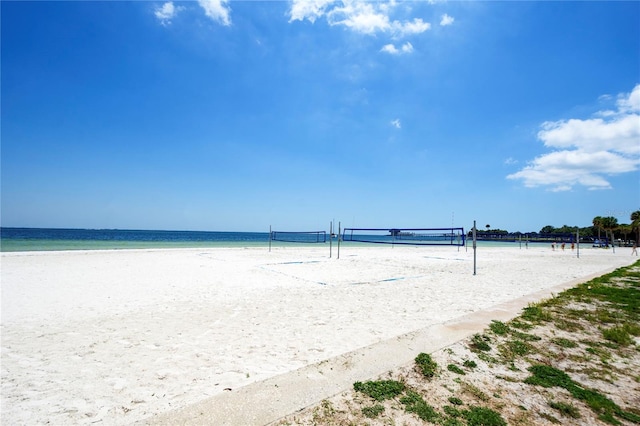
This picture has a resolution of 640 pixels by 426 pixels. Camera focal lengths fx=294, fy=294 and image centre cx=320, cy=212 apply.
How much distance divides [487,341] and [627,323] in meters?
2.95

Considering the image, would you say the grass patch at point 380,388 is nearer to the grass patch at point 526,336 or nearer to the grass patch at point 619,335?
the grass patch at point 526,336

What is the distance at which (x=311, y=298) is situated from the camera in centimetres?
671

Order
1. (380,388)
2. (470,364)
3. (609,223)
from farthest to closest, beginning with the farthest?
(609,223), (470,364), (380,388)

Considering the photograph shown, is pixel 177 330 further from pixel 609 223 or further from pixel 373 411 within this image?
pixel 609 223

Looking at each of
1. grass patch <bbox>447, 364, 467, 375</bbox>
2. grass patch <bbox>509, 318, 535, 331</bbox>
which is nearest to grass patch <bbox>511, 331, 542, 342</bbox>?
grass patch <bbox>509, 318, 535, 331</bbox>

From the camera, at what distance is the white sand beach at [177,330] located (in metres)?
2.70

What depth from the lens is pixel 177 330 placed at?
450 cm

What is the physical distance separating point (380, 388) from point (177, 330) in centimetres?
329

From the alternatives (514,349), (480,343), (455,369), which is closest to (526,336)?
(514,349)

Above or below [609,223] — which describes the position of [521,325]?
below

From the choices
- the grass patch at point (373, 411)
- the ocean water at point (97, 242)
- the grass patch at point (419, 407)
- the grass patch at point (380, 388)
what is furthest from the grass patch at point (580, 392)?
the ocean water at point (97, 242)

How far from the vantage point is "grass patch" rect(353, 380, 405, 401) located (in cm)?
259

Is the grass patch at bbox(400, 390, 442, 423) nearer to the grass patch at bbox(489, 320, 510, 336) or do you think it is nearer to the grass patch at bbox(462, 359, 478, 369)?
the grass patch at bbox(462, 359, 478, 369)

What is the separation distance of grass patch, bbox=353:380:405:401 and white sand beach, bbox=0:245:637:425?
0.72 m
